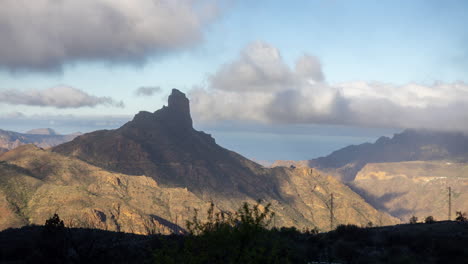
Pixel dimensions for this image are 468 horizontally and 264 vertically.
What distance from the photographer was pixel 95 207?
15238 cm

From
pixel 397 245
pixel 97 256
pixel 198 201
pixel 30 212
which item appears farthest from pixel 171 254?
pixel 198 201

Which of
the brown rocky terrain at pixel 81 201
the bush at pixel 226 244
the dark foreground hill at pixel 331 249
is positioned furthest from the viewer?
the brown rocky terrain at pixel 81 201

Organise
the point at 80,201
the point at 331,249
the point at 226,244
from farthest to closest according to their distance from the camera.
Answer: the point at 80,201 → the point at 331,249 → the point at 226,244

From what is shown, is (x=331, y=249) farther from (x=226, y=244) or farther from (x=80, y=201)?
(x=80, y=201)

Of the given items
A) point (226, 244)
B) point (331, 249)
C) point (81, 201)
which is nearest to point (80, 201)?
point (81, 201)

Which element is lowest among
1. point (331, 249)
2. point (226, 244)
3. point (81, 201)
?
point (81, 201)

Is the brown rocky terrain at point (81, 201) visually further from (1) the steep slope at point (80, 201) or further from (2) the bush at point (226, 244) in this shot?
(2) the bush at point (226, 244)

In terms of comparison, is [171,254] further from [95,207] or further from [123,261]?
[95,207]

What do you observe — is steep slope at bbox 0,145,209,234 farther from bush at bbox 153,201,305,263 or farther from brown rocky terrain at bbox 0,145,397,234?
bush at bbox 153,201,305,263

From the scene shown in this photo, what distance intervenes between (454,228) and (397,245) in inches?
342

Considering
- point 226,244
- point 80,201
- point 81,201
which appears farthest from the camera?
point 81,201

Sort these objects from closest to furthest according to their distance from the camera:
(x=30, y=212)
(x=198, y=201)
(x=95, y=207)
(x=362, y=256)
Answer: (x=362, y=256), (x=30, y=212), (x=95, y=207), (x=198, y=201)

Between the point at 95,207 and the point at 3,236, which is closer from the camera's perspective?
the point at 3,236

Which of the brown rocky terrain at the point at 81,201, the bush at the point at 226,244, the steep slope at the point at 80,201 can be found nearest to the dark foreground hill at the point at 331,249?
the bush at the point at 226,244
